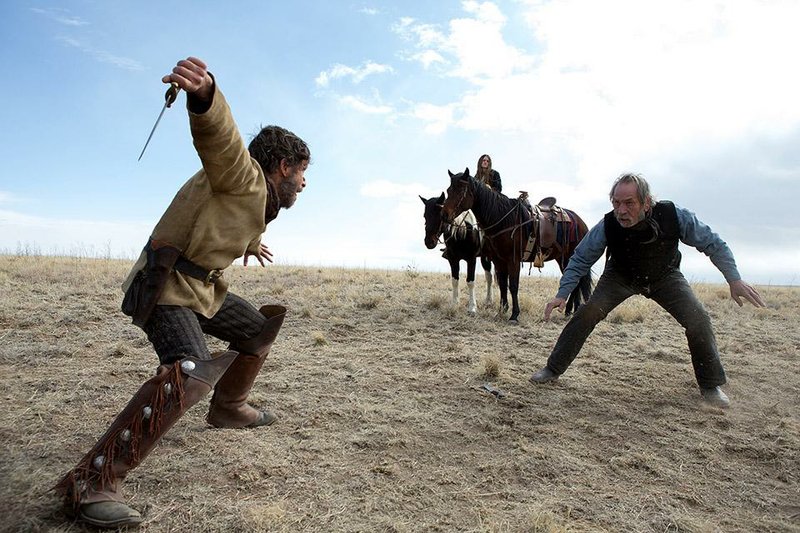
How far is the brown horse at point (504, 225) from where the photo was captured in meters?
8.22

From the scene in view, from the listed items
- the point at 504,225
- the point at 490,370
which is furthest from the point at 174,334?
the point at 504,225

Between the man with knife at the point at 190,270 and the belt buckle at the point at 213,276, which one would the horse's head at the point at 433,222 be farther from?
the belt buckle at the point at 213,276

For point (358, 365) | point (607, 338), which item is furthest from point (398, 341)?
point (607, 338)

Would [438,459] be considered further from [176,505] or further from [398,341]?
[398,341]

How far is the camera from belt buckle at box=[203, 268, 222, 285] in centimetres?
264

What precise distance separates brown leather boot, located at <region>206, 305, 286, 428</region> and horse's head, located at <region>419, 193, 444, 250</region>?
5.93 meters

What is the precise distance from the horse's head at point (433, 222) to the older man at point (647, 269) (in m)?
4.56

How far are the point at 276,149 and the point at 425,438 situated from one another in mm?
2015

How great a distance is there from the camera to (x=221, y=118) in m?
2.22

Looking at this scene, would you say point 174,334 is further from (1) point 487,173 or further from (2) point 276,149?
(1) point 487,173

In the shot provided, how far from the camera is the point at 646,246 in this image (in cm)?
445

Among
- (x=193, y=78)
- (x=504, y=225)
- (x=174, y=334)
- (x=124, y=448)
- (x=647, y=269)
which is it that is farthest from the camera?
(x=504, y=225)

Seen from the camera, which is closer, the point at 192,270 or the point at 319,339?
the point at 192,270

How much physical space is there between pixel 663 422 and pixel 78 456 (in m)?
3.85
